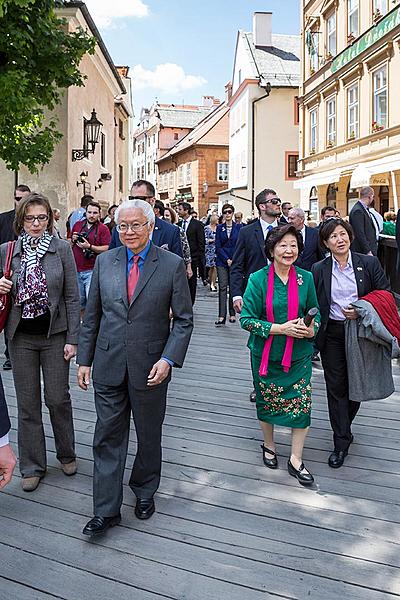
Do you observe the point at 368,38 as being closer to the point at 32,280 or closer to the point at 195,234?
the point at 195,234

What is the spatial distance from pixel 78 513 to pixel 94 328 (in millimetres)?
1116

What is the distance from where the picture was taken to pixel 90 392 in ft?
21.1

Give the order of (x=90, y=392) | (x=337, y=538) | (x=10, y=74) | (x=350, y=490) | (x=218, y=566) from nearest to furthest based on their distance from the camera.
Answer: (x=218, y=566)
(x=337, y=538)
(x=350, y=490)
(x=90, y=392)
(x=10, y=74)

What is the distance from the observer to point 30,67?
9.20 meters

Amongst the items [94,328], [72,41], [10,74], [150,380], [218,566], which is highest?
[72,41]

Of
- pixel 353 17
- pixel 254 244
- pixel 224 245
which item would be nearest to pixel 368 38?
pixel 353 17

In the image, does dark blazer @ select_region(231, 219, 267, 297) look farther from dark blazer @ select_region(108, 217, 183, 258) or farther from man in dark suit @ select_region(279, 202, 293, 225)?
dark blazer @ select_region(108, 217, 183, 258)

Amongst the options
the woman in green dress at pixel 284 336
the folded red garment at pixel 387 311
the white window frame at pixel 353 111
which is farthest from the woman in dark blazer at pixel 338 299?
the white window frame at pixel 353 111

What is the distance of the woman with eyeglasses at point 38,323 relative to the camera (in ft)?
13.2

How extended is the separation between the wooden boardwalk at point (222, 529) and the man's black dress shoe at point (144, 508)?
2.1 inches

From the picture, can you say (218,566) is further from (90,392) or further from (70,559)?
(90,392)

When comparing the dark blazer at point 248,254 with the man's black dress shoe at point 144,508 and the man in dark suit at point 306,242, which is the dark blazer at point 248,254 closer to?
the man in dark suit at point 306,242

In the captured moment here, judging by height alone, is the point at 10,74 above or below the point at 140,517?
above

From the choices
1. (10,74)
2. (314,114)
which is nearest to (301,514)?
(10,74)
